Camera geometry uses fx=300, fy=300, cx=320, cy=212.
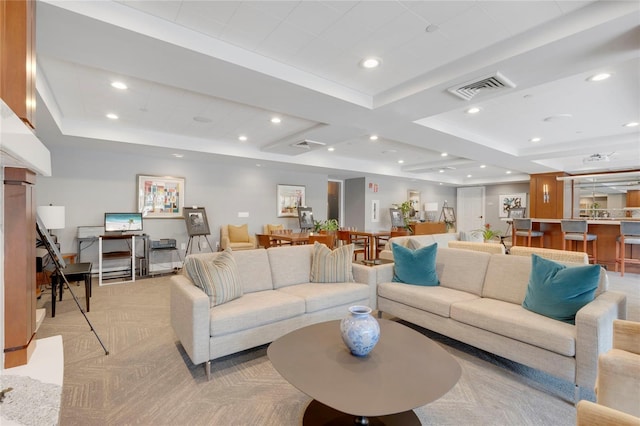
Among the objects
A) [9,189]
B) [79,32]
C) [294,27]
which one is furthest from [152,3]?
[9,189]

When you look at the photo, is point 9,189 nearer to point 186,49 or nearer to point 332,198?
point 186,49

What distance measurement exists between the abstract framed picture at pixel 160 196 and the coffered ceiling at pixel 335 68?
1.07 metres

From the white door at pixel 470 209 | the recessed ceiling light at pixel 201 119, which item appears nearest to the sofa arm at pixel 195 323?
the recessed ceiling light at pixel 201 119

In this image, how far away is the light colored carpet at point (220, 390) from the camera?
74.1 inches

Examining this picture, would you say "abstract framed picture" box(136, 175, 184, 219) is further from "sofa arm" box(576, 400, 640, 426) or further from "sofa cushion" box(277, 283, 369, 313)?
"sofa arm" box(576, 400, 640, 426)

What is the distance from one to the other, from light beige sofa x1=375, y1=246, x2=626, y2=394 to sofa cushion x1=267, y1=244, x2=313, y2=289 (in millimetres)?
833

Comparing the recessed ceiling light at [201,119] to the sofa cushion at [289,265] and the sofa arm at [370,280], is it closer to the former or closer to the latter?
the sofa cushion at [289,265]

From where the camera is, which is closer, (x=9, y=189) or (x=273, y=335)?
(x=9, y=189)

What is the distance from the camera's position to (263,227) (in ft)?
25.7

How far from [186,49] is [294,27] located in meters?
0.84

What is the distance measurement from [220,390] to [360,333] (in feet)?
3.92

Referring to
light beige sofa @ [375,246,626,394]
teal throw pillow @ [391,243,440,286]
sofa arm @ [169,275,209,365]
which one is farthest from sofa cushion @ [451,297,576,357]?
sofa arm @ [169,275,209,365]

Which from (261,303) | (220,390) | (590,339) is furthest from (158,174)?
(590,339)

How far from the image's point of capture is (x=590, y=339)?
6.41ft
